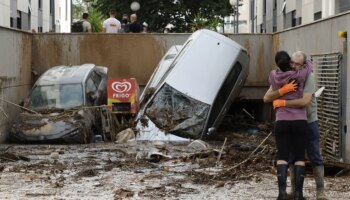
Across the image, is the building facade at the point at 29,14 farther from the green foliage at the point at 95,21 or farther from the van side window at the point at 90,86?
the van side window at the point at 90,86

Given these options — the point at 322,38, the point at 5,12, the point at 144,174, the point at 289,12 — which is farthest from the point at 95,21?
the point at 144,174

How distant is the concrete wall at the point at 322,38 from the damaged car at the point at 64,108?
4.89 m

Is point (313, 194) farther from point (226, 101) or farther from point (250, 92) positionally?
point (250, 92)

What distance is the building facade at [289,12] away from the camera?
20.3 metres

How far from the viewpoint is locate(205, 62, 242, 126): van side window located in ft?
47.9

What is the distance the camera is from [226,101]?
50.6 feet

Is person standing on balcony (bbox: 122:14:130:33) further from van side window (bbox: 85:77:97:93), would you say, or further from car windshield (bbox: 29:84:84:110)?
car windshield (bbox: 29:84:84:110)

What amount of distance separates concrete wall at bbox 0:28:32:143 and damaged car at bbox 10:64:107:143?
589mm

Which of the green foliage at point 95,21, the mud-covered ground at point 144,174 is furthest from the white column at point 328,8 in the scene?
the green foliage at point 95,21

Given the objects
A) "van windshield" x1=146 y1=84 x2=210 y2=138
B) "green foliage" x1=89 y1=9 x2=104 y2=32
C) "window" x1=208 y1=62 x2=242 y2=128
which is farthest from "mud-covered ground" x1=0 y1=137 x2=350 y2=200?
"green foliage" x1=89 y1=9 x2=104 y2=32

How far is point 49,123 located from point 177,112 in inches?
110

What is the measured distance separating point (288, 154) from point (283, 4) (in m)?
23.9

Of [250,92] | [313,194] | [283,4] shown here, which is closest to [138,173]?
[313,194]

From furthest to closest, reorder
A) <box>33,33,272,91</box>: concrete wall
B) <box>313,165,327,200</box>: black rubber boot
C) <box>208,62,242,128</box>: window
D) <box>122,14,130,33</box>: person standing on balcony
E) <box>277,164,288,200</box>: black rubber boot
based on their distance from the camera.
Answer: <box>122,14,130,33</box>: person standing on balcony < <box>33,33,272,91</box>: concrete wall < <box>208,62,242,128</box>: window < <box>313,165,327,200</box>: black rubber boot < <box>277,164,288,200</box>: black rubber boot
